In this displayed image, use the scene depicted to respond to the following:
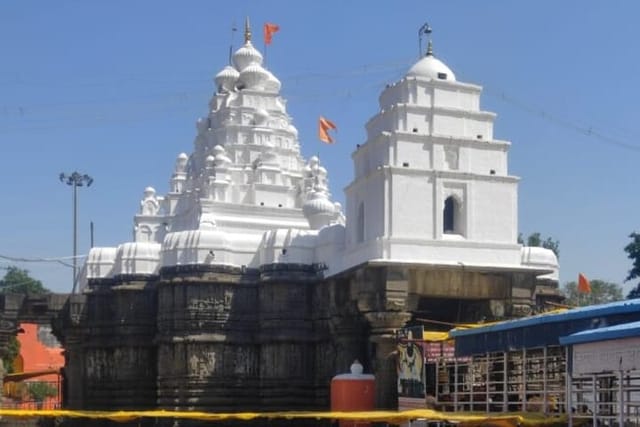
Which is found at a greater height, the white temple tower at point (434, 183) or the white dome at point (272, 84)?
the white dome at point (272, 84)

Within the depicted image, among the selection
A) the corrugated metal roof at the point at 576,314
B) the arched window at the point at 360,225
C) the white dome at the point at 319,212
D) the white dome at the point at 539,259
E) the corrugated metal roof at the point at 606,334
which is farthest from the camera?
the white dome at the point at 319,212

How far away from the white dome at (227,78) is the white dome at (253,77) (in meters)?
1.56

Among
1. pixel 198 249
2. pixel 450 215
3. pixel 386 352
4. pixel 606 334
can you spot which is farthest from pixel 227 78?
pixel 606 334

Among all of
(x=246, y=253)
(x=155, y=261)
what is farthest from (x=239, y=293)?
(x=155, y=261)

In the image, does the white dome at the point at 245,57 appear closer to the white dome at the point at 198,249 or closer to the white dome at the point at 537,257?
the white dome at the point at 198,249

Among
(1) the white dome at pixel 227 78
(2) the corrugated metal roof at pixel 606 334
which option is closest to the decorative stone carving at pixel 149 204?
(1) the white dome at pixel 227 78

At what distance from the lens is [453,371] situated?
2948cm

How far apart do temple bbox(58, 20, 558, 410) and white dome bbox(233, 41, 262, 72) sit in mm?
15396

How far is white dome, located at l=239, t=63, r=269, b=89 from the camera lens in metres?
56.0

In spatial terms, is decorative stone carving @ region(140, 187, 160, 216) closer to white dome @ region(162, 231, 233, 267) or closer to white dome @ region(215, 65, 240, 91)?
white dome @ region(215, 65, 240, 91)

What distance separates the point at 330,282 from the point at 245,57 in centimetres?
2273

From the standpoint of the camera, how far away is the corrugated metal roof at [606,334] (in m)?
19.1

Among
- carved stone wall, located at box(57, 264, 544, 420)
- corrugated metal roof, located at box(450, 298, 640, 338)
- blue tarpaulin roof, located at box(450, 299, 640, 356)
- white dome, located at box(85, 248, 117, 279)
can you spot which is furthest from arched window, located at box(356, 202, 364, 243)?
corrugated metal roof, located at box(450, 298, 640, 338)

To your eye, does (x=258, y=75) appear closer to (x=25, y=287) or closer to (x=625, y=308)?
(x=625, y=308)
